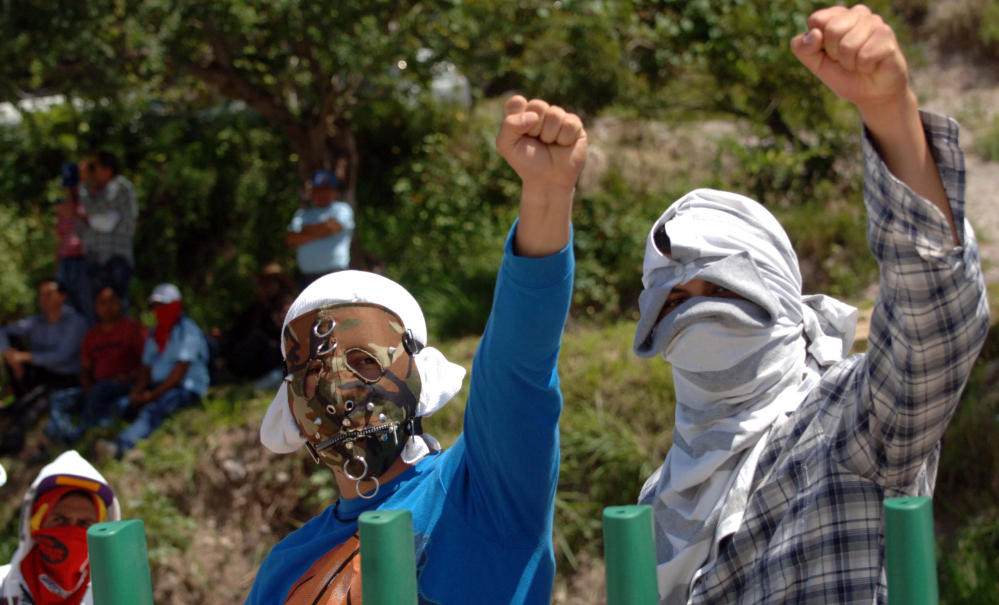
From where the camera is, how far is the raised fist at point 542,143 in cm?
129

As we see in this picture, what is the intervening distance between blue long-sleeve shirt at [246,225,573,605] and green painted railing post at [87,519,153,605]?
51cm

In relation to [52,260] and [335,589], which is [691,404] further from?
[52,260]

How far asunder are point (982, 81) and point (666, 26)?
3530 mm

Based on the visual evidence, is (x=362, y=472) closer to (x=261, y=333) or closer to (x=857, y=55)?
(x=857, y=55)

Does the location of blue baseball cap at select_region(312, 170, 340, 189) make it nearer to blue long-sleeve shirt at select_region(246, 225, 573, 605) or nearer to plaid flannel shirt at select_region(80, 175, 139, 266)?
plaid flannel shirt at select_region(80, 175, 139, 266)

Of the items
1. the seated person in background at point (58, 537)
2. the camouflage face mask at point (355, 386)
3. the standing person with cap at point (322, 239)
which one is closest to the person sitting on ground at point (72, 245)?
the standing person with cap at point (322, 239)

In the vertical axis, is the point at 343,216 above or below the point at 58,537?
below

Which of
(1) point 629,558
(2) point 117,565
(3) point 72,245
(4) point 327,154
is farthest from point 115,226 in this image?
(1) point 629,558

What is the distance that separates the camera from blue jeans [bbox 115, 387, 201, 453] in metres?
6.30

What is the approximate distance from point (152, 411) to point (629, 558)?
601 cm

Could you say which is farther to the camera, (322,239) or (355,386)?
(322,239)

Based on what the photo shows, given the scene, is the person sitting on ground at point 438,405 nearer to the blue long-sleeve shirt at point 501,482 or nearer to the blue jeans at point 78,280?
the blue long-sleeve shirt at point 501,482

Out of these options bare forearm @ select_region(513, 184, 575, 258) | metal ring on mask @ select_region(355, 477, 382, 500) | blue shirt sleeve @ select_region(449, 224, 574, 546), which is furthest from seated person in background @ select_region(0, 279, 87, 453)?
bare forearm @ select_region(513, 184, 575, 258)

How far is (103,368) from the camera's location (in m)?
6.90
